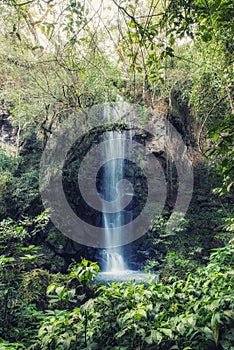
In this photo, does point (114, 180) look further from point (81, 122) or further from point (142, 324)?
point (142, 324)

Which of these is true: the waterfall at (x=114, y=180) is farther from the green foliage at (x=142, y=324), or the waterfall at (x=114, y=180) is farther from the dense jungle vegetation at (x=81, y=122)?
the green foliage at (x=142, y=324)

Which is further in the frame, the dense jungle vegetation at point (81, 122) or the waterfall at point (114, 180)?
the waterfall at point (114, 180)

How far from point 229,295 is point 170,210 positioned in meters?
6.64

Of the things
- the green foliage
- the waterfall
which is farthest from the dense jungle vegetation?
the waterfall

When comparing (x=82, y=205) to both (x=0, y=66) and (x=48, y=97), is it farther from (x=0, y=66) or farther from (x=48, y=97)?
(x=0, y=66)

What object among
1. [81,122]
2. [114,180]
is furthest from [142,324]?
[114,180]

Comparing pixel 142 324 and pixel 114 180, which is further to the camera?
pixel 114 180

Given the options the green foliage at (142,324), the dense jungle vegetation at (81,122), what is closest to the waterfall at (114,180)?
the dense jungle vegetation at (81,122)

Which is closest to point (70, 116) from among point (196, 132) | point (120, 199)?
point (120, 199)

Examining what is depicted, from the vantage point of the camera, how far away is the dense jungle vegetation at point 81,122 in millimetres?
1629

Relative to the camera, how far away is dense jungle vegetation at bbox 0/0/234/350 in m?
1.63

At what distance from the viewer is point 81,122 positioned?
694 centimetres

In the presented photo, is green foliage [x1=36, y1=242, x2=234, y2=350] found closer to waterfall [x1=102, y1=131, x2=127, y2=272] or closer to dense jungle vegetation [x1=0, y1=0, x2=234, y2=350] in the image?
dense jungle vegetation [x1=0, y1=0, x2=234, y2=350]

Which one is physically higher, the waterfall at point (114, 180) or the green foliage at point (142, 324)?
the waterfall at point (114, 180)
